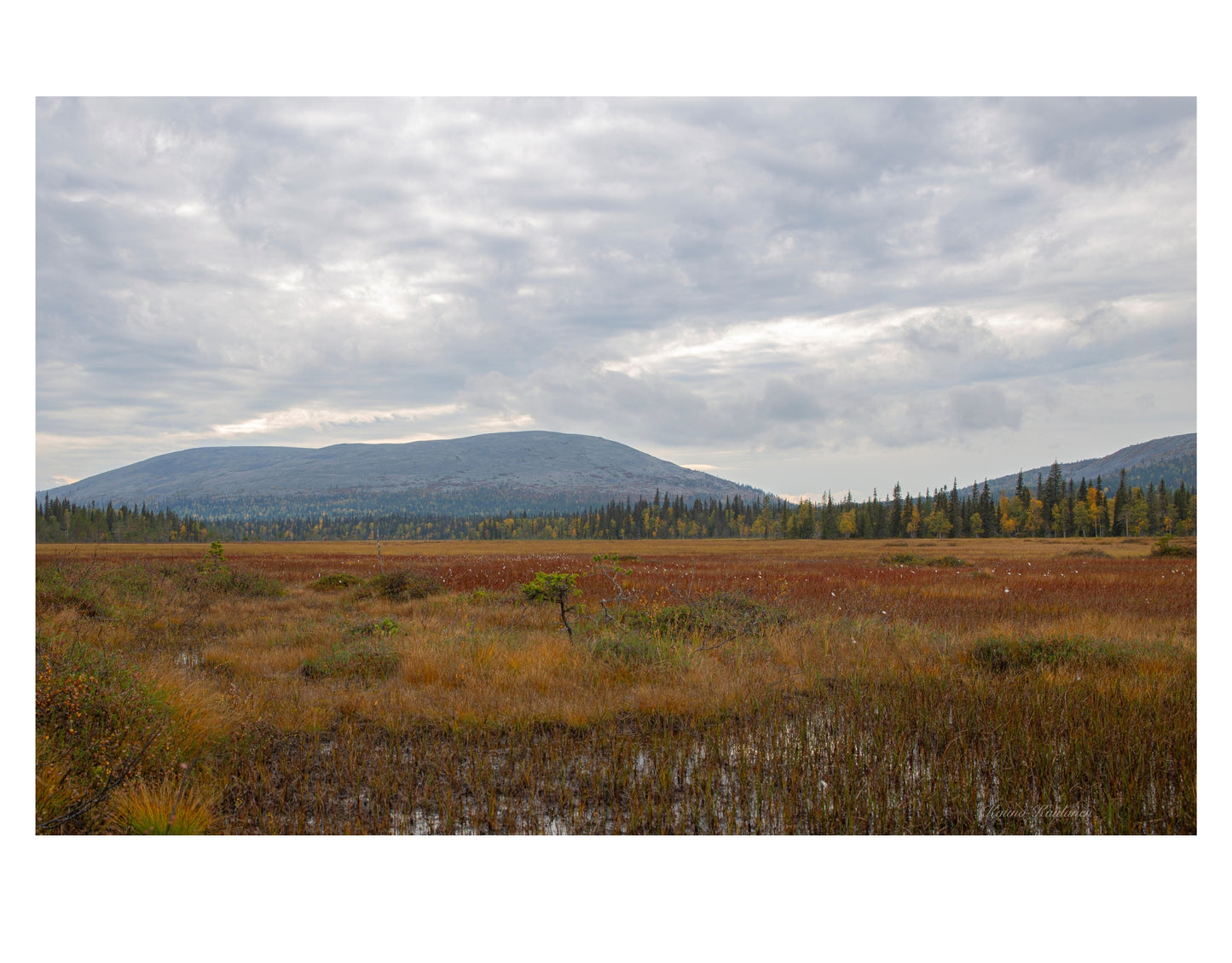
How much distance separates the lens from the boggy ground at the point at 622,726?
457cm

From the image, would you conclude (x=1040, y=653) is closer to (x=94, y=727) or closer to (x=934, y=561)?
(x=94, y=727)

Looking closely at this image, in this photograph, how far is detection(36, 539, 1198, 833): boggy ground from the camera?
15.0 ft

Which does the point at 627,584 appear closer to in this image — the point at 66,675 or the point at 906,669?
the point at 906,669

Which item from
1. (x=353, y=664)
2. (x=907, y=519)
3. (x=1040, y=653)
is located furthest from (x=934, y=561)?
(x=907, y=519)

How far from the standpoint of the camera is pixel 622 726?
6512 mm

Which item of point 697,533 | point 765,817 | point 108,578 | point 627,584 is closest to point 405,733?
point 765,817

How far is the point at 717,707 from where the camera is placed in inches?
267

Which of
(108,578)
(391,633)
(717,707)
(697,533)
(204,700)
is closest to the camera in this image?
(204,700)

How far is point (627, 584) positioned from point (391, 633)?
1185 cm

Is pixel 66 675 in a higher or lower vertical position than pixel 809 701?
higher

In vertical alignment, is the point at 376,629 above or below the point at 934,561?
above

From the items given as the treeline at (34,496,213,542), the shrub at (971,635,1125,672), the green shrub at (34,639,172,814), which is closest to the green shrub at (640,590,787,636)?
the shrub at (971,635,1125,672)

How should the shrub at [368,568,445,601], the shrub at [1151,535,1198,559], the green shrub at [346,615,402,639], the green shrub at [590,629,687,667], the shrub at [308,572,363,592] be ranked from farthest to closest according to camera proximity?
the shrub at [1151,535,1198,559] < the shrub at [308,572,363,592] < the shrub at [368,568,445,601] < the green shrub at [346,615,402,639] < the green shrub at [590,629,687,667]

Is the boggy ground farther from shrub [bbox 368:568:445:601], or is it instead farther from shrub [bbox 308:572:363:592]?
shrub [bbox 308:572:363:592]
